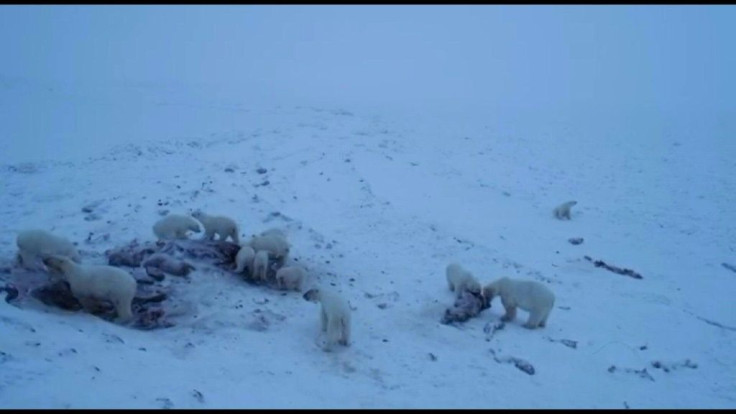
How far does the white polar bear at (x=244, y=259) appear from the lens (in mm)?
9734

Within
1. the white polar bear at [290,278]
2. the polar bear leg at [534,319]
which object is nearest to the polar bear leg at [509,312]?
the polar bear leg at [534,319]

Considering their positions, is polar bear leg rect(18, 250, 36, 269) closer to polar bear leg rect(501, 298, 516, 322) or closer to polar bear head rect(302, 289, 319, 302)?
polar bear head rect(302, 289, 319, 302)

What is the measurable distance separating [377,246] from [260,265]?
3633 mm

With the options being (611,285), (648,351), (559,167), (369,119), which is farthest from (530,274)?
(369,119)

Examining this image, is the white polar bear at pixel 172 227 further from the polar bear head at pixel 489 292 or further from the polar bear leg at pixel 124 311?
the polar bear head at pixel 489 292

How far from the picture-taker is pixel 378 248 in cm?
1265

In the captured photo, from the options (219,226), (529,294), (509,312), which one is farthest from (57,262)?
(529,294)

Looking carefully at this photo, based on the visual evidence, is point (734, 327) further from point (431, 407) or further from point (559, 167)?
point (559, 167)

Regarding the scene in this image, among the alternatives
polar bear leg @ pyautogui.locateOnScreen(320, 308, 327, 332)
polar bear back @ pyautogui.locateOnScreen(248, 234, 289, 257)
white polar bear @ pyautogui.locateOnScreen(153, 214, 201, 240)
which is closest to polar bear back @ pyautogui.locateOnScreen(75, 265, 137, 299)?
polar bear leg @ pyautogui.locateOnScreen(320, 308, 327, 332)

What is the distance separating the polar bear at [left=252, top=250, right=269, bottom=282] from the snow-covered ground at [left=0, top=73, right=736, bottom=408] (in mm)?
322

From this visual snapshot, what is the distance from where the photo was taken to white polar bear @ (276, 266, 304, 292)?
976 centimetres

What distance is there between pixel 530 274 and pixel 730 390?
4471 millimetres

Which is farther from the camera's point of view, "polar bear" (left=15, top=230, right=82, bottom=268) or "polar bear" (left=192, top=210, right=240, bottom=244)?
"polar bear" (left=192, top=210, right=240, bottom=244)

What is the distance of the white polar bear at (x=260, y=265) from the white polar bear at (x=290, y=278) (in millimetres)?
235
